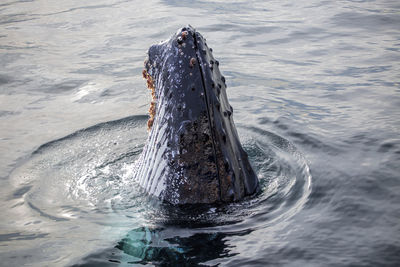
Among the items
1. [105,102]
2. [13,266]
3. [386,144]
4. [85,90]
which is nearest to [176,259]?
[13,266]

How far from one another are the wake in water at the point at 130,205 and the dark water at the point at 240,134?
0.05 ft

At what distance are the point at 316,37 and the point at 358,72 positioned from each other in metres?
2.92

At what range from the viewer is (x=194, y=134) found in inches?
176

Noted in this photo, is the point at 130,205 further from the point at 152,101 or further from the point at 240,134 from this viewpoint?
the point at 240,134

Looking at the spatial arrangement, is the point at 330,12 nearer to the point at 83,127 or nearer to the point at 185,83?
the point at 83,127

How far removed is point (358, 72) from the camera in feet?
31.2

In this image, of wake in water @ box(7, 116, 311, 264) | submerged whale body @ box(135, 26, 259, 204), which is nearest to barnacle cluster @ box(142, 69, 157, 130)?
submerged whale body @ box(135, 26, 259, 204)

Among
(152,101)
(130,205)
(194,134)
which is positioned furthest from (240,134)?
(194,134)

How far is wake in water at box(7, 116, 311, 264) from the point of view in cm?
430

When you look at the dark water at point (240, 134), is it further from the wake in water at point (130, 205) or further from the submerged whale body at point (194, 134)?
the submerged whale body at point (194, 134)

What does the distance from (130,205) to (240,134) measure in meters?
2.72

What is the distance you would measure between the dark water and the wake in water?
2cm

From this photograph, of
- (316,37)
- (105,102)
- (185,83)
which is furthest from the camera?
(316,37)

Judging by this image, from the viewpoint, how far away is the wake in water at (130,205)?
4301 millimetres
